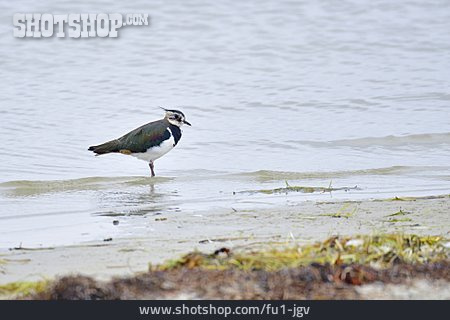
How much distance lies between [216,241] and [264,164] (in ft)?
15.6

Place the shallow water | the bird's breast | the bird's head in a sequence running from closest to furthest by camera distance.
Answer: the shallow water
the bird's breast
the bird's head

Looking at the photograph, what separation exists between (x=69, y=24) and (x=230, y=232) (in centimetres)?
1183

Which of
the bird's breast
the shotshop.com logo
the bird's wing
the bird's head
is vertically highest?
the shotshop.com logo

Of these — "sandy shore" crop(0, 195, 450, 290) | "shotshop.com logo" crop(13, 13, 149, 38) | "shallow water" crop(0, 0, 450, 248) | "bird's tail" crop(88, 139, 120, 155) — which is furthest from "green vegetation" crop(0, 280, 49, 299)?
"shotshop.com logo" crop(13, 13, 149, 38)

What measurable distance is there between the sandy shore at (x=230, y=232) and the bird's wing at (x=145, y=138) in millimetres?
3053

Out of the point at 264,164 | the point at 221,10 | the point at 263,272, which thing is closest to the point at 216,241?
the point at 263,272

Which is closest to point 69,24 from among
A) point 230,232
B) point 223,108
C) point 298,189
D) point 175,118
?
point 223,108

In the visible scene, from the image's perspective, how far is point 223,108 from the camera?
13562 millimetres

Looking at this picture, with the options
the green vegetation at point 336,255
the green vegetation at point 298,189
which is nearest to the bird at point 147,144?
the green vegetation at point 298,189

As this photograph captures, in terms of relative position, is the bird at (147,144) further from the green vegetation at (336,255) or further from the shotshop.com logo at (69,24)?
the shotshop.com logo at (69,24)

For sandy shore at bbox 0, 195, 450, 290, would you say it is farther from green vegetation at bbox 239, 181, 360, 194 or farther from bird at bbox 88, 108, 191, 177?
bird at bbox 88, 108, 191, 177

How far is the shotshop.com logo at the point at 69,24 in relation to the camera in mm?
17188

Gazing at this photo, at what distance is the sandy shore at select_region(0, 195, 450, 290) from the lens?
18.1ft

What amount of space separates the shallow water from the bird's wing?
12.8 inches
